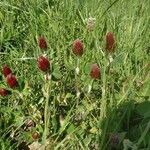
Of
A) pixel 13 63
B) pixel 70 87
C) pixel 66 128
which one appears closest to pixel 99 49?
pixel 70 87

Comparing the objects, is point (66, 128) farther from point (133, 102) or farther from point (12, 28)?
point (12, 28)

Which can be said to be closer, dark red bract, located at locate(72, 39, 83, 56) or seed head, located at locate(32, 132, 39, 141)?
dark red bract, located at locate(72, 39, 83, 56)

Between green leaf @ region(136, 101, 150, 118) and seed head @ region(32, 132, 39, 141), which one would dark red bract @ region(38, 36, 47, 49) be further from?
green leaf @ region(136, 101, 150, 118)

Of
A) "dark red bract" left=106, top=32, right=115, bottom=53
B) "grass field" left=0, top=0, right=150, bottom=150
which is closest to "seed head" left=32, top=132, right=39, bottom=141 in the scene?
"grass field" left=0, top=0, right=150, bottom=150

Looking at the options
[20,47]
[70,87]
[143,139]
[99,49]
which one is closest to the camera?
[143,139]

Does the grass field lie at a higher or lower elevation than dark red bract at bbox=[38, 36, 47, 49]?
lower

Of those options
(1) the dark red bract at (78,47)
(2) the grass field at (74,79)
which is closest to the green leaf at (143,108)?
(2) the grass field at (74,79)

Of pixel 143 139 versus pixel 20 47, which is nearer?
pixel 143 139

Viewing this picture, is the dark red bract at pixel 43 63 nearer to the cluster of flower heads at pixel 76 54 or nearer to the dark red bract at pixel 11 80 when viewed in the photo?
the cluster of flower heads at pixel 76 54
